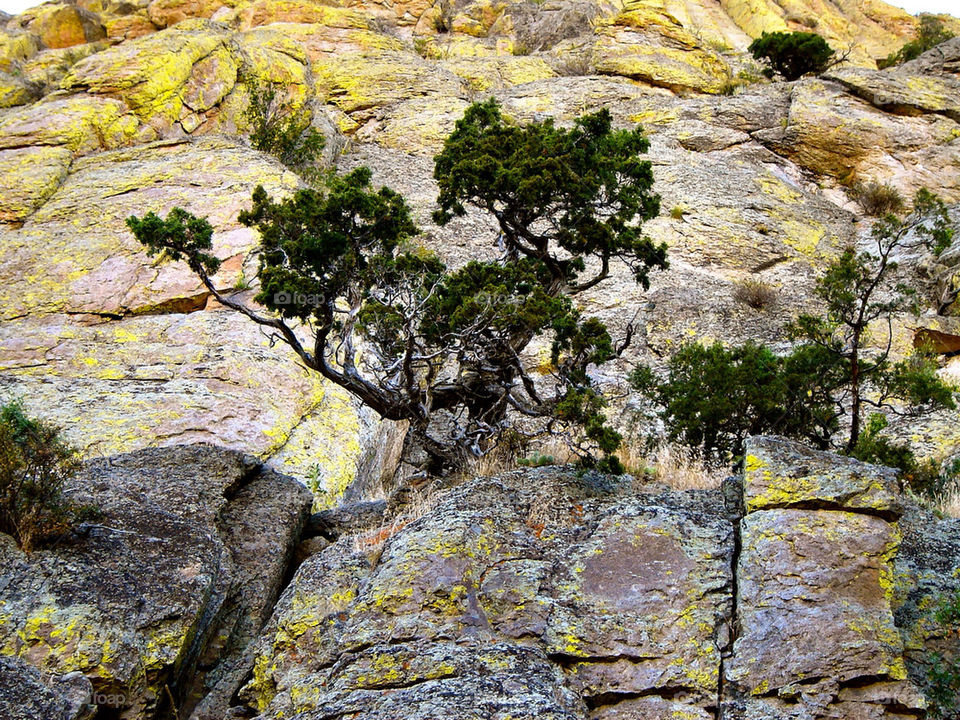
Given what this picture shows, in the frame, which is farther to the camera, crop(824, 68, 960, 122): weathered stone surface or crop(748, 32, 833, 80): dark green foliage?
crop(748, 32, 833, 80): dark green foliage

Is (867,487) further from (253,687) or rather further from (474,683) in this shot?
(253,687)

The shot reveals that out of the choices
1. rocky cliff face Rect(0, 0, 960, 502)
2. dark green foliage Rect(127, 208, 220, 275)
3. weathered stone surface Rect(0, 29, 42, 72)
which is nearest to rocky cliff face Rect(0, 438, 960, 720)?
dark green foliage Rect(127, 208, 220, 275)

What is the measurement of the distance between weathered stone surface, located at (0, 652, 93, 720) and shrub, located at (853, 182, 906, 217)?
23.0 m

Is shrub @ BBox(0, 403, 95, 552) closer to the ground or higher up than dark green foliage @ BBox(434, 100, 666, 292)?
closer to the ground

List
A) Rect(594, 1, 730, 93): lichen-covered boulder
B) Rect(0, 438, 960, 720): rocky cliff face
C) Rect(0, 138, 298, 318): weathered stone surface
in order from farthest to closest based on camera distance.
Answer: Rect(594, 1, 730, 93): lichen-covered boulder
Rect(0, 138, 298, 318): weathered stone surface
Rect(0, 438, 960, 720): rocky cliff face

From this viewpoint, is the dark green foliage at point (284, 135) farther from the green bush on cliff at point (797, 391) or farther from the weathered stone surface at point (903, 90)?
the weathered stone surface at point (903, 90)

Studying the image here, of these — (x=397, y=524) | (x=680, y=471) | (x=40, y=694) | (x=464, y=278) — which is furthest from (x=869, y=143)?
(x=40, y=694)

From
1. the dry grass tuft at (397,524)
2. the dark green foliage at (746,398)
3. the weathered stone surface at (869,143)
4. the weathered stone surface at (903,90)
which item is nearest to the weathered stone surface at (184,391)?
the dry grass tuft at (397,524)

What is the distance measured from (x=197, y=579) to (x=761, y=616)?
5.20 metres

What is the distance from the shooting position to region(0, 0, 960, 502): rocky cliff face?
15203mm

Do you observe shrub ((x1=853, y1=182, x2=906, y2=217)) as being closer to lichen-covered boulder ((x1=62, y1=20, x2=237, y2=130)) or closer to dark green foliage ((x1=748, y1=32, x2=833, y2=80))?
dark green foliage ((x1=748, y1=32, x2=833, y2=80))

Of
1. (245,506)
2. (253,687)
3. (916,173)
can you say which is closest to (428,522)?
(253,687)

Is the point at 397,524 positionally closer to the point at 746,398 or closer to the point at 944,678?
the point at 746,398

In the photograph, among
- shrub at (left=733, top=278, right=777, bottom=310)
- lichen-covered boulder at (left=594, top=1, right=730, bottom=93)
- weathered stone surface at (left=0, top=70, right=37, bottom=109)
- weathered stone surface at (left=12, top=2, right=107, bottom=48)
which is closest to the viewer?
shrub at (left=733, top=278, right=777, bottom=310)
